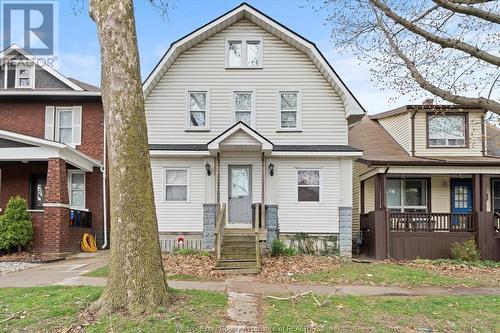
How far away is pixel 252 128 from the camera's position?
15398mm

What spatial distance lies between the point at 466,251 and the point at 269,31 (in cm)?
1008

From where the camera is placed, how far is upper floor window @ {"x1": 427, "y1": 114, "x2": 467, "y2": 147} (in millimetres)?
17406

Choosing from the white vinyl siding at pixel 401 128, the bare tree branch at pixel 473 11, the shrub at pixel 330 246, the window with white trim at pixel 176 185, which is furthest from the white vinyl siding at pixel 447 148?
the bare tree branch at pixel 473 11

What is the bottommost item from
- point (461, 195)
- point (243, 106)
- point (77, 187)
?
point (461, 195)

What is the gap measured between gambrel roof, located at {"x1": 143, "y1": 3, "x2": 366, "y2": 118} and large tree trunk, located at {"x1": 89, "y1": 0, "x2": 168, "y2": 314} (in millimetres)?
8420

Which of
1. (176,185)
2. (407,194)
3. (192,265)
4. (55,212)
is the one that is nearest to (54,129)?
(55,212)

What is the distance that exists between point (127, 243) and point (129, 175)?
3.28ft

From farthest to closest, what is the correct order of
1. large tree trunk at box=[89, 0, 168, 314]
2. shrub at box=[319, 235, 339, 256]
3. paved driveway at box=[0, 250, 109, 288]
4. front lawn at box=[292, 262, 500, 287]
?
1. shrub at box=[319, 235, 339, 256]
2. front lawn at box=[292, 262, 500, 287]
3. paved driveway at box=[0, 250, 109, 288]
4. large tree trunk at box=[89, 0, 168, 314]

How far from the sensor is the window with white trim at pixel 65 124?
17688mm

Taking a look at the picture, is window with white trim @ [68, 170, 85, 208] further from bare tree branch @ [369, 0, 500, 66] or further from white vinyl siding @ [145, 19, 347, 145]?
bare tree branch @ [369, 0, 500, 66]

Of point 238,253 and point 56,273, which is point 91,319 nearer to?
point 56,273

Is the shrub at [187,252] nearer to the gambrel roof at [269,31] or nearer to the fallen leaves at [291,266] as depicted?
the fallen leaves at [291,266]

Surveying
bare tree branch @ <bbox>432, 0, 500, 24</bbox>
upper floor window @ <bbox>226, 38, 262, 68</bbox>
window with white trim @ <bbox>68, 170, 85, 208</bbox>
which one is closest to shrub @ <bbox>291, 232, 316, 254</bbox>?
upper floor window @ <bbox>226, 38, 262, 68</bbox>

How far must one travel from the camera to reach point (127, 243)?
6.38 meters
